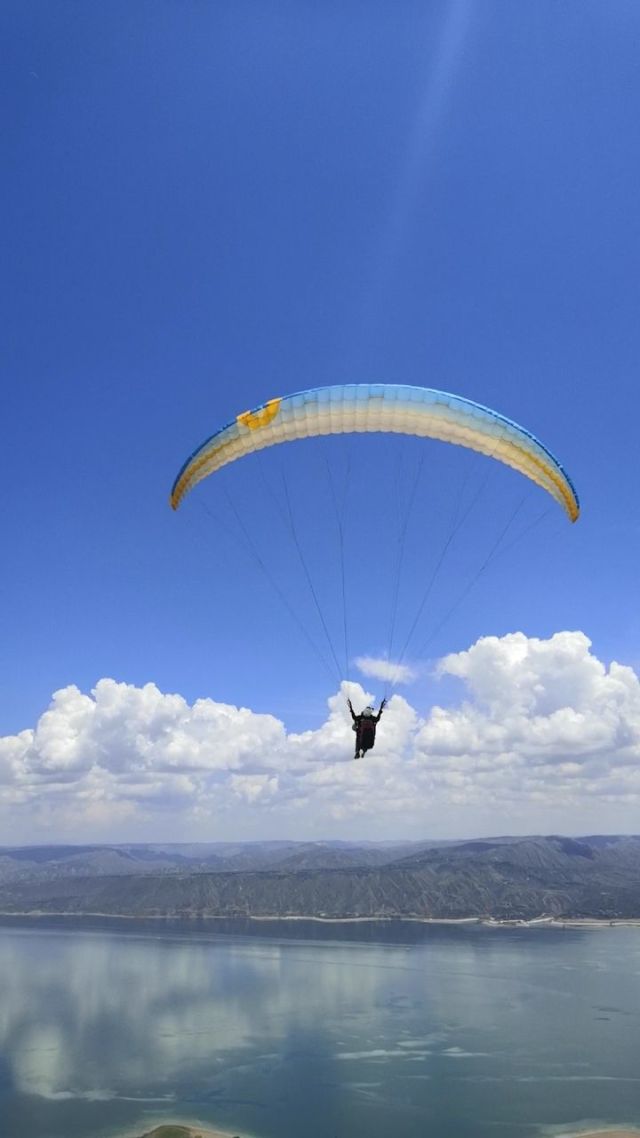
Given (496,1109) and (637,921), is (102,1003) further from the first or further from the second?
(637,921)

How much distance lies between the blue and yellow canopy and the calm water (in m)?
36.2

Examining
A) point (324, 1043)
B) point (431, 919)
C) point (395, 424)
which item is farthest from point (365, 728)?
point (431, 919)

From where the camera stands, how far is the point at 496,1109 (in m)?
40.4

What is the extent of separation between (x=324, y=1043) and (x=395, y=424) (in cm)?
5483

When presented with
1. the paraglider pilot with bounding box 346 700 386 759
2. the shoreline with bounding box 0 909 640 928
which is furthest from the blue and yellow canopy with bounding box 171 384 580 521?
the shoreline with bounding box 0 909 640 928

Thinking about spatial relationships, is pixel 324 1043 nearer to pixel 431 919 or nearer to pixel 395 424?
pixel 395 424

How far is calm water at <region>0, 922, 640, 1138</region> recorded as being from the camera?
131ft

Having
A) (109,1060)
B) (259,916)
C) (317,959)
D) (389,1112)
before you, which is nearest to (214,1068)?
(109,1060)

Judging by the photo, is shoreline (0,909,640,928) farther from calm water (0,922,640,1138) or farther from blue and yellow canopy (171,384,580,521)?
blue and yellow canopy (171,384,580,521)

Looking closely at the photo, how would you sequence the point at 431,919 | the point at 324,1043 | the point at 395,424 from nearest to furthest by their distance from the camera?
the point at 395,424, the point at 324,1043, the point at 431,919

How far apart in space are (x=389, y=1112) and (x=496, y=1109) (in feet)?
19.9

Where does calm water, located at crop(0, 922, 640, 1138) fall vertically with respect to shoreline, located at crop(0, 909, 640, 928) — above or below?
above

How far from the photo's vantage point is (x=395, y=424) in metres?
19.1

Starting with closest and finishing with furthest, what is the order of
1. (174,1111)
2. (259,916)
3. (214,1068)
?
(174,1111)
(214,1068)
(259,916)
